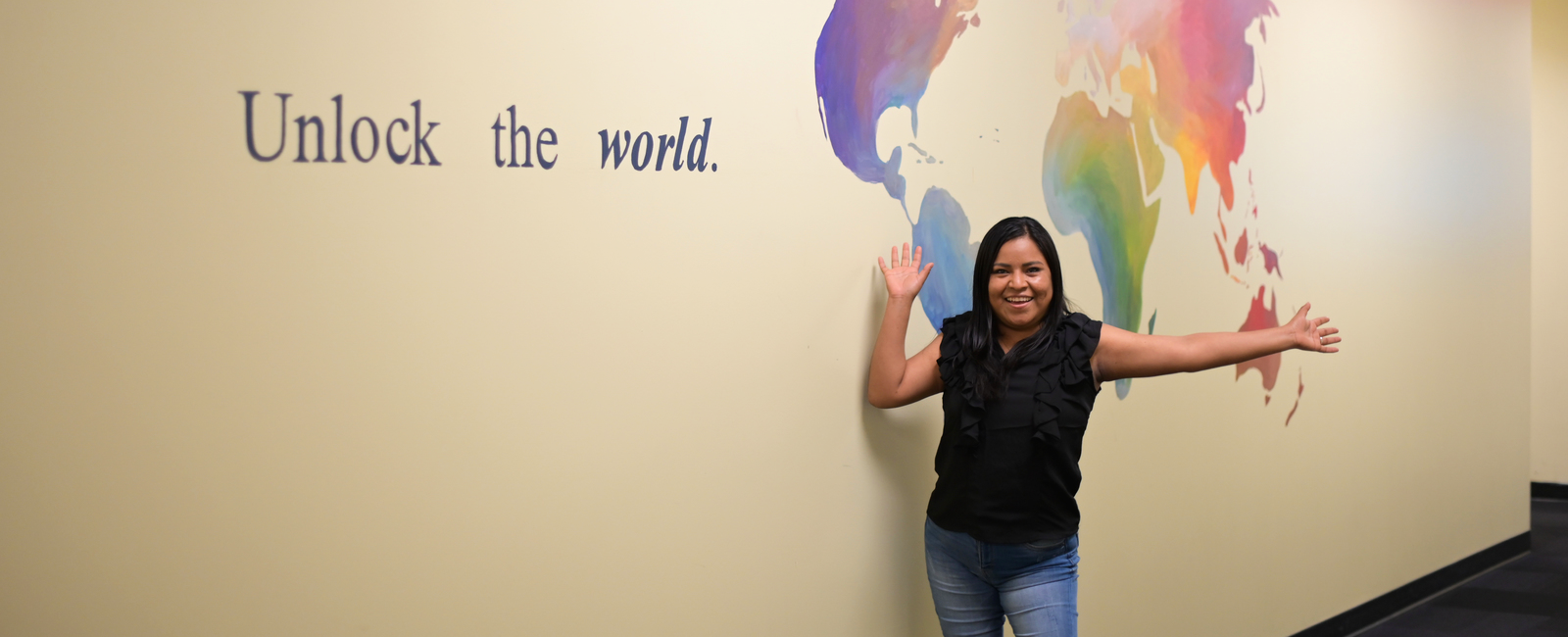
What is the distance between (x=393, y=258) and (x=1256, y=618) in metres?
2.92

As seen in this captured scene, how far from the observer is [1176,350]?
2.05 metres

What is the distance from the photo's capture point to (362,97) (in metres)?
1.62

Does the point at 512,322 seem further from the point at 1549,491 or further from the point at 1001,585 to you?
the point at 1549,491

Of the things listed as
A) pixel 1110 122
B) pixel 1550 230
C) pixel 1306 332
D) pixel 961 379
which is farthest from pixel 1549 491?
pixel 961 379

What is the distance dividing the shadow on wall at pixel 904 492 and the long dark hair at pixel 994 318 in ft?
0.82

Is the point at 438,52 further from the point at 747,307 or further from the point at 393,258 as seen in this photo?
the point at 747,307

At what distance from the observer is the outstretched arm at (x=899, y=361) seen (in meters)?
2.12

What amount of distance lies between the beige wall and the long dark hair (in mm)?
4953

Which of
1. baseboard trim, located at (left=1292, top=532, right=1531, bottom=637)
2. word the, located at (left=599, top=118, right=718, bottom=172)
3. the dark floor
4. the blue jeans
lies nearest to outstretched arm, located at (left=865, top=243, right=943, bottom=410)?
the blue jeans

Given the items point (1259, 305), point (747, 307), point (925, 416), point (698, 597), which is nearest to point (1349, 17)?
point (1259, 305)

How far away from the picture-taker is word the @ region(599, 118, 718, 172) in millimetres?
1845

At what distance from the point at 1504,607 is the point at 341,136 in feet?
14.5

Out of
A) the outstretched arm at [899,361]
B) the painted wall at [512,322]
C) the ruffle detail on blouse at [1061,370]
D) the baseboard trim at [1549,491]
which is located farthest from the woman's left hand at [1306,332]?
the baseboard trim at [1549,491]

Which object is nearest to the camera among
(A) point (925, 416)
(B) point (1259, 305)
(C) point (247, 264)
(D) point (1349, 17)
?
(C) point (247, 264)
